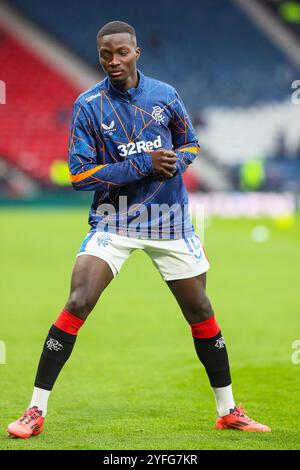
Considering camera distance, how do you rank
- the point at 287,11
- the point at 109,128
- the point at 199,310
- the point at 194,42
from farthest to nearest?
1. the point at 194,42
2. the point at 287,11
3. the point at 199,310
4. the point at 109,128

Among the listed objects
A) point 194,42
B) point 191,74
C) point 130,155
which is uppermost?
point 194,42

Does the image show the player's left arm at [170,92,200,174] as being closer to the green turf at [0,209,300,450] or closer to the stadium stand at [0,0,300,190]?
the green turf at [0,209,300,450]

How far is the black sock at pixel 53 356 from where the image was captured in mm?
5512

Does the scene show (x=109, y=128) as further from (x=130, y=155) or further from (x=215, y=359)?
(x=215, y=359)

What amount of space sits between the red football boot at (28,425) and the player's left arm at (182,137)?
1.66m

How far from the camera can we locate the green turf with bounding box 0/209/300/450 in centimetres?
556

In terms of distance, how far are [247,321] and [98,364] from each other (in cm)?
269

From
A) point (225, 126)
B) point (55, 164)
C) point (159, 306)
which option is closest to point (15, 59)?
point (55, 164)

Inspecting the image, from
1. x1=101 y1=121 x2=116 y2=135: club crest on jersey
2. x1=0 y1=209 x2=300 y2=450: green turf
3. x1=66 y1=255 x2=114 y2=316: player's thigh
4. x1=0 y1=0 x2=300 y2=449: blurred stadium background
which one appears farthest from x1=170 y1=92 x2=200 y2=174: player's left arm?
x1=0 y1=0 x2=300 y2=449: blurred stadium background

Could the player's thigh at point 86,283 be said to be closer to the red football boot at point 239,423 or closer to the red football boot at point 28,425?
the red football boot at point 28,425

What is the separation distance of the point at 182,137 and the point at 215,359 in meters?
1.40

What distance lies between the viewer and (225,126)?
114 ft

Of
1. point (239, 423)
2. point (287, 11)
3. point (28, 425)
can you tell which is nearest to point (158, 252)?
point (239, 423)

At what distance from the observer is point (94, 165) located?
18.1 feet
